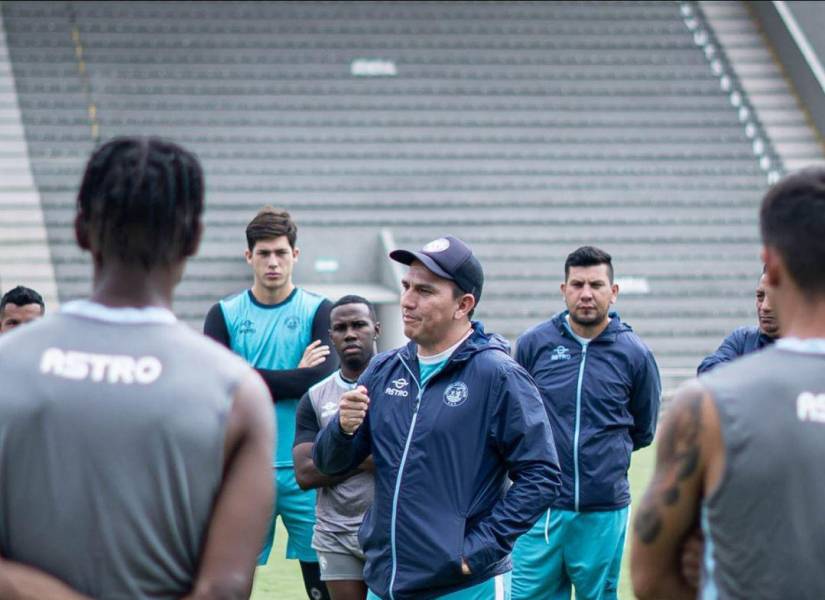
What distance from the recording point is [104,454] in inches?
105

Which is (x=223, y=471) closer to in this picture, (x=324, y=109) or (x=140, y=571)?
(x=140, y=571)

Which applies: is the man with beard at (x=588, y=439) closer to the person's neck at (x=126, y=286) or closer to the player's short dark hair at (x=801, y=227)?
the player's short dark hair at (x=801, y=227)

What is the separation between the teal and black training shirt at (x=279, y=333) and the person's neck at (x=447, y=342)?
82.6 inches

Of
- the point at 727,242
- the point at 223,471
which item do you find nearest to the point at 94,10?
the point at 727,242

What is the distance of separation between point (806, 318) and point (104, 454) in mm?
1468

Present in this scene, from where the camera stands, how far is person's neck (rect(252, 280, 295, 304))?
7.36 metres

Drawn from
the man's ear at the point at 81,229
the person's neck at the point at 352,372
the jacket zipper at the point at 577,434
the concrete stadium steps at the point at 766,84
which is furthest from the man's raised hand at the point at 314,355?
the concrete stadium steps at the point at 766,84

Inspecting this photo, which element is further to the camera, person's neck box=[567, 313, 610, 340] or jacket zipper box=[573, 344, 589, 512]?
person's neck box=[567, 313, 610, 340]

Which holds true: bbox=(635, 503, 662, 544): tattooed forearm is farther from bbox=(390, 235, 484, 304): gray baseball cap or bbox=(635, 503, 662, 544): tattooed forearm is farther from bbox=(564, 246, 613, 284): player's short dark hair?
bbox=(564, 246, 613, 284): player's short dark hair

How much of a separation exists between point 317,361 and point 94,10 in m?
15.8

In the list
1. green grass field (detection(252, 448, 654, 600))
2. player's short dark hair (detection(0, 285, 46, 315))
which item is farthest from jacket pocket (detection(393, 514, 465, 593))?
green grass field (detection(252, 448, 654, 600))

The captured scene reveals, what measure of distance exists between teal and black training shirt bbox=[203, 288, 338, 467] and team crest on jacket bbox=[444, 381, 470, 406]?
2.28 meters

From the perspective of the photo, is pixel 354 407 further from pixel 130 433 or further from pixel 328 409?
pixel 130 433

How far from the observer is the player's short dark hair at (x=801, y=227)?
2865 millimetres
